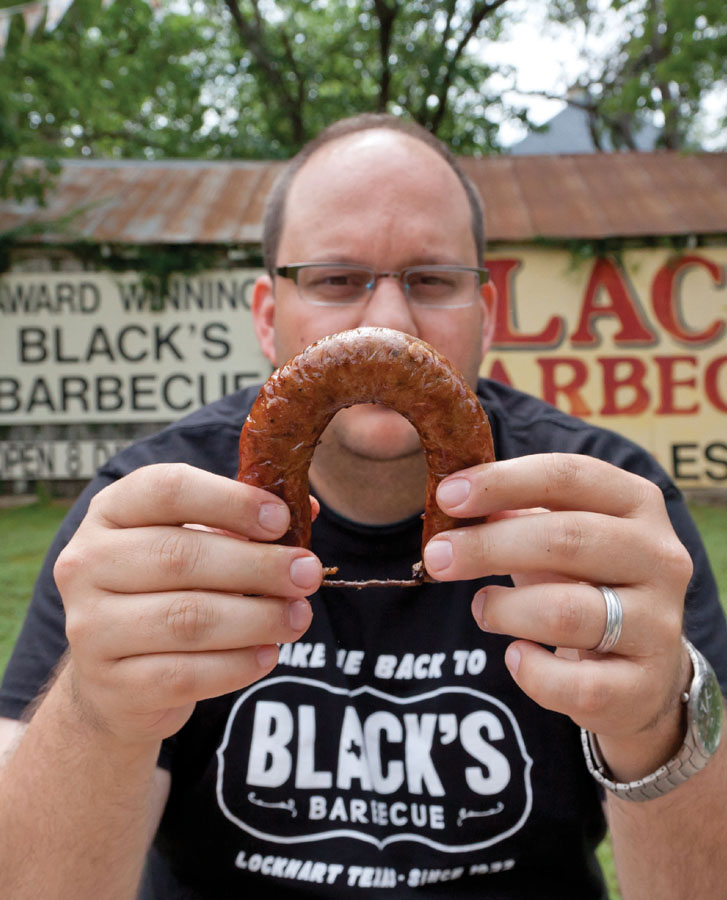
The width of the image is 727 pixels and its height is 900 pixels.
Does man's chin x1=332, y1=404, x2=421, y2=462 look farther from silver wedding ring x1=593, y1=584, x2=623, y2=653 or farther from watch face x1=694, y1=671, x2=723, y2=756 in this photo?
watch face x1=694, y1=671, x2=723, y2=756

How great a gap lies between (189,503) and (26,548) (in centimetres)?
772

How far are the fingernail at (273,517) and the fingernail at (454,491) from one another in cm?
33

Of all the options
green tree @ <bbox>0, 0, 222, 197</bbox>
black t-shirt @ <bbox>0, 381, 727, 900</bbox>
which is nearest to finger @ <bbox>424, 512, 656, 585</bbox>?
black t-shirt @ <bbox>0, 381, 727, 900</bbox>

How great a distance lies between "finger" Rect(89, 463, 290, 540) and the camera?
1.35 metres

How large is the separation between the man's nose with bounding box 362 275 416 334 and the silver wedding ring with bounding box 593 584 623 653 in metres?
1.11

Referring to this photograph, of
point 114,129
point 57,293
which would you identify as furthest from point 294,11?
point 57,293

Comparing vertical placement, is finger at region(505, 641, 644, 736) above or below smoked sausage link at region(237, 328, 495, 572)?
below

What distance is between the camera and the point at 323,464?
7.95ft

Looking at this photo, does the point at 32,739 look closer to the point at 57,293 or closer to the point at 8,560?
the point at 8,560

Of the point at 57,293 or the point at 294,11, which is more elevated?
the point at 294,11

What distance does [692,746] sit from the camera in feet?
4.99

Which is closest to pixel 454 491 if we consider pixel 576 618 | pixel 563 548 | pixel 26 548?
pixel 563 548

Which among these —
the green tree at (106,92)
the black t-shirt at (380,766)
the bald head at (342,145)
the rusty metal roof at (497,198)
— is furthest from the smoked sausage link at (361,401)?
the green tree at (106,92)

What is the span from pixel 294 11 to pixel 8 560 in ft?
50.6
